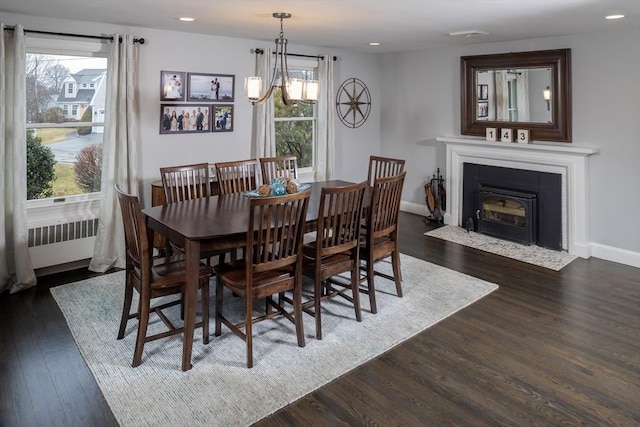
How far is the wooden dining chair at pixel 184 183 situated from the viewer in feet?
12.7

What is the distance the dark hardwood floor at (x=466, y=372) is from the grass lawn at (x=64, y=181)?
97cm

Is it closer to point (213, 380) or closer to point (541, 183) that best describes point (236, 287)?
point (213, 380)

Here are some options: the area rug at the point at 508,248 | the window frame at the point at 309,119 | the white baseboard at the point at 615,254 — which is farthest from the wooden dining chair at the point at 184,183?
the white baseboard at the point at 615,254

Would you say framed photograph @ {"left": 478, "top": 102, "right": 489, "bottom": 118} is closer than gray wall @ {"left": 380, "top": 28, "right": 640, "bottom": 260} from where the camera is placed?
No

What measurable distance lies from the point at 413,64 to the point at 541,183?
2559 mm

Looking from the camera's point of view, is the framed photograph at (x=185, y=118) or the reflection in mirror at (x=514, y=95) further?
the reflection in mirror at (x=514, y=95)

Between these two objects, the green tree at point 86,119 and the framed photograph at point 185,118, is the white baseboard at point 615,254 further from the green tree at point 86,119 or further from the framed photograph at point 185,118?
the green tree at point 86,119

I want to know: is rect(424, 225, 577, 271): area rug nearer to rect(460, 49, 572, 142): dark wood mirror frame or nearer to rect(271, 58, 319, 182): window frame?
rect(460, 49, 572, 142): dark wood mirror frame

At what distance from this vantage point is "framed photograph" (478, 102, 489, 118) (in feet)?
19.1

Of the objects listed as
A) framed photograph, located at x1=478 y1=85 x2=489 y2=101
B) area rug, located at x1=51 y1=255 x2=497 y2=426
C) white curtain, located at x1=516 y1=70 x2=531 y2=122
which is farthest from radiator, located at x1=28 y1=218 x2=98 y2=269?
white curtain, located at x1=516 y1=70 x2=531 y2=122

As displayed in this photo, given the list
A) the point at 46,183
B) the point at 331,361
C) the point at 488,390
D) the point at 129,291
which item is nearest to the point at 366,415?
the point at 331,361

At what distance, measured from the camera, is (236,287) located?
9.58ft

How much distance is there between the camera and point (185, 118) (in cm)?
507

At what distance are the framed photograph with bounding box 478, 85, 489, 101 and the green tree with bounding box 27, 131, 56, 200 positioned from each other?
4.90 meters
